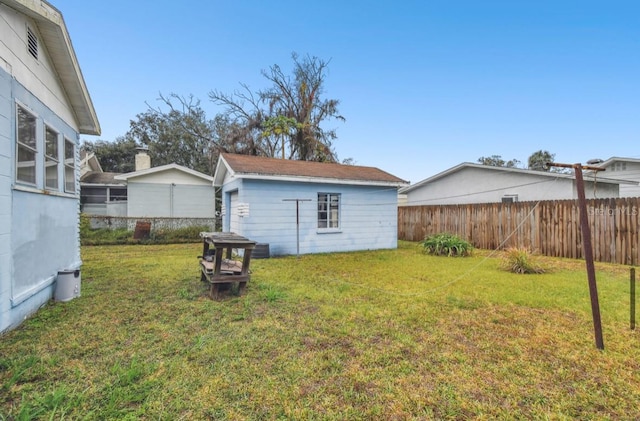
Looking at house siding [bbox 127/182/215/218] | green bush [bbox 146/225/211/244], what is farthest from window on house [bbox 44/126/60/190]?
house siding [bbox 127/182/215/218]

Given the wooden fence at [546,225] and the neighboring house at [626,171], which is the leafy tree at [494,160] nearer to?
the neighboring house at [626,171]

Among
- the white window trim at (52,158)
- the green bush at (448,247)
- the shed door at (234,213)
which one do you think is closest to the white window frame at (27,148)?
the white window trim at (52,158)

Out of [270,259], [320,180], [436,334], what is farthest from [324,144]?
[436,334]

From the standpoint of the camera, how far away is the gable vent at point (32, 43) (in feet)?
13.6

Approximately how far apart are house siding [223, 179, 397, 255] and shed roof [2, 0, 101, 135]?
4.08m

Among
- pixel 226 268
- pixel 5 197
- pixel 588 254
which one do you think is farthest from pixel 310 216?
pixel 588 254

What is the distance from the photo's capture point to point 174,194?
17.4m

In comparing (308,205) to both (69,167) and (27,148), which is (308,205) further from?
(27,148)

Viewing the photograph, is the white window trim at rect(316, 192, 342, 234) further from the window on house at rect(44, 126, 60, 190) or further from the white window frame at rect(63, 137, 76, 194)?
the window on house at rect(44, 126, 60, 190)

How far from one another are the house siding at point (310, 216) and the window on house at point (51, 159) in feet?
14.9

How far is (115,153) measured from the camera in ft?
97.6

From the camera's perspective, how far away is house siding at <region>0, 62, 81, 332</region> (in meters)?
3.39

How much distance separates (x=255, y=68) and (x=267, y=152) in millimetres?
6807

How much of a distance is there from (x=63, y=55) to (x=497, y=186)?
16.6m
